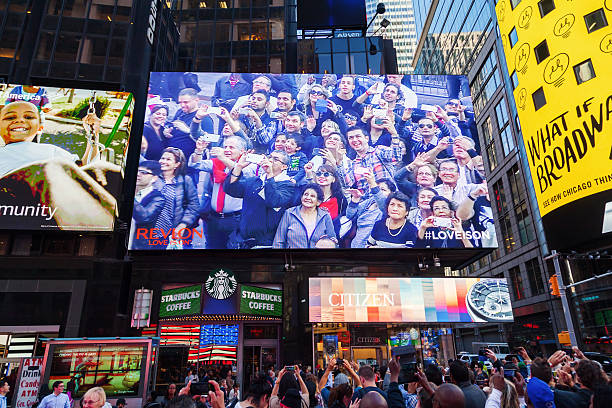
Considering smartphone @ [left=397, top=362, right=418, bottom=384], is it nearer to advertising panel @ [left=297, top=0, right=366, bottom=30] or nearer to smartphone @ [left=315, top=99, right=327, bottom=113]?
smartphone @ [left=315, top=99, right=327, bottom=113]

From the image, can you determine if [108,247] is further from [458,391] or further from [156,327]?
[458,391]

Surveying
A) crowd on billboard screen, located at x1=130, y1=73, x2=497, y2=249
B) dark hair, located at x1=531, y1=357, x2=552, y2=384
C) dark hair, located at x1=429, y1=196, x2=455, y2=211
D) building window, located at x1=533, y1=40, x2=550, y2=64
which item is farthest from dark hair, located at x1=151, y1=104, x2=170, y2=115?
building window, located at x1=533, y1=40, x2=550, y2=64

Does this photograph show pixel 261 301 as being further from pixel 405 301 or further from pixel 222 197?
pixel 405 301

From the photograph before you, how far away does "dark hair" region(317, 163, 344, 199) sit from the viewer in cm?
2531

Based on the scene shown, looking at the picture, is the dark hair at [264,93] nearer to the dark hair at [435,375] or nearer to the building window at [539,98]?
the building window at [539,98]

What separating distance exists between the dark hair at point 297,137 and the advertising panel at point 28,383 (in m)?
17.7

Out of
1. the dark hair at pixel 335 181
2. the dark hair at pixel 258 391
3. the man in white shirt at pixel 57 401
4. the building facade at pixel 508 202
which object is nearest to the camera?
the dark hair at pixel 258 391

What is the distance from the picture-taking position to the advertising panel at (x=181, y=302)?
22.6m

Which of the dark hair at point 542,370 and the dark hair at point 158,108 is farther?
the dark hair at point 158,108

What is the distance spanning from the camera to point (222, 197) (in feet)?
81.8

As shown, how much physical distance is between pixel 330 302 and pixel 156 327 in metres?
10.6

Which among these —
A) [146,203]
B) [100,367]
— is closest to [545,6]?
[146,203]

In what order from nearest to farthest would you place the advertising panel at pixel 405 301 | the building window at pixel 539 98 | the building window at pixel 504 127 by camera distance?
1. the advertising panel at pixel 405 301
2. the building window at pixel 539 98
3. the building window at pixel 504 127

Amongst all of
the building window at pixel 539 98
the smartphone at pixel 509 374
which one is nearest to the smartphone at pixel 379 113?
the building window at pixel 539 98
